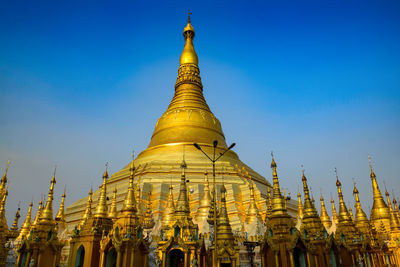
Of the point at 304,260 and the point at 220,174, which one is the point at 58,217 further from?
the point at 304,260

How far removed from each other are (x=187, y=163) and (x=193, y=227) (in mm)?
16987

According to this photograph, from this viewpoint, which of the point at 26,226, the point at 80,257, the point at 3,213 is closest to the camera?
the point at 80,257

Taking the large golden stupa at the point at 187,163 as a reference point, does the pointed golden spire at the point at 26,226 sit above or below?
below

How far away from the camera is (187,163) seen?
103 ft

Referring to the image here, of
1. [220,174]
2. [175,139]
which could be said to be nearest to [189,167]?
[220,174]

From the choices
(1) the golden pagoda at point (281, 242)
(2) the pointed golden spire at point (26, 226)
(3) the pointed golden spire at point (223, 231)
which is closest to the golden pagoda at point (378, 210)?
(1) the golden pagoda at point (281, 242)

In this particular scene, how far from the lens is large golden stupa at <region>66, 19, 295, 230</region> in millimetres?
26297

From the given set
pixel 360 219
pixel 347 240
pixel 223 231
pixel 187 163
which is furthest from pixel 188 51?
pixel 223 231

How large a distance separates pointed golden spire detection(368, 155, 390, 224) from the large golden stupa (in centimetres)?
787

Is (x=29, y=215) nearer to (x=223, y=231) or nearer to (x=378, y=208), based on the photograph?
(x=223, y=231)

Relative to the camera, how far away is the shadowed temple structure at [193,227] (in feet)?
45.5

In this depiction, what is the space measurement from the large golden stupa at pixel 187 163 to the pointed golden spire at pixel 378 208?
7866mm

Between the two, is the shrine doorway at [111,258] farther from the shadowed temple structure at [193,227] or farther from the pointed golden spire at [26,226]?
the pointed golden spire at [26,226]

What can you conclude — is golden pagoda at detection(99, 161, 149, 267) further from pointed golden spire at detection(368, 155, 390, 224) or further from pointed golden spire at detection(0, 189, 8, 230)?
pointed golden spire at detection(368, 155, 390, 224)
